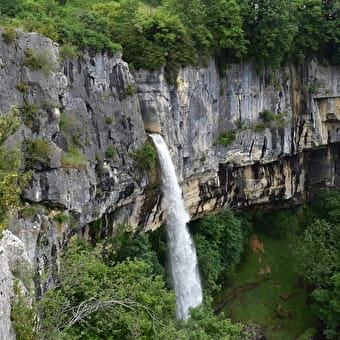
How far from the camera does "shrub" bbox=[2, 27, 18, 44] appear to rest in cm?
1055

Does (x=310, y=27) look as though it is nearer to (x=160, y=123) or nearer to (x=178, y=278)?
(x=160, y=123)

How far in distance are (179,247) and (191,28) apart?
9.67 meters

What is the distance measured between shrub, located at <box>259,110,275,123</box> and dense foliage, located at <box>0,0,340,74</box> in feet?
7.99

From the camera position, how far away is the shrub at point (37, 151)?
34.2ft

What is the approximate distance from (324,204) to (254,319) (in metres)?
8.35

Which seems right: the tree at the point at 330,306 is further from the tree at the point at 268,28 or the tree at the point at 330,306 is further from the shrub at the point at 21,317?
the shrub at the point at 21,317

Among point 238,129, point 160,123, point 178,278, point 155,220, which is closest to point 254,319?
point 178,278

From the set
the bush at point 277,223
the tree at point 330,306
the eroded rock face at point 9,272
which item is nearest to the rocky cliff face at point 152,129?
the bush at point 277,223

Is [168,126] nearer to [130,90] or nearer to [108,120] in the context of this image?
[130,90]

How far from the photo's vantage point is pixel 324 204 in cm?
2441

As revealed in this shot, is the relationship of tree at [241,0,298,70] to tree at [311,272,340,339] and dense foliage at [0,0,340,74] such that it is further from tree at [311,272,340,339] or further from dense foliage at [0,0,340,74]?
tree at [311,272,340,339]

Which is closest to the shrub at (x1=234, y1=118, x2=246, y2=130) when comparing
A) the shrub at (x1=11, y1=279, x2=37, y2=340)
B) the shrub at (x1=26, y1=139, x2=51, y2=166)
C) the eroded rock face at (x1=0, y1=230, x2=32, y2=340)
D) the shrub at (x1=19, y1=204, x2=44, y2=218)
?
the shrub at (x1=26, y1=139, x2=51, y2=166)

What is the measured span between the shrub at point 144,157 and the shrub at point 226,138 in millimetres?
5127

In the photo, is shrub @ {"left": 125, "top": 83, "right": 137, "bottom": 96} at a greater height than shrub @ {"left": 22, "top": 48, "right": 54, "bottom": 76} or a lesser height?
lesser
